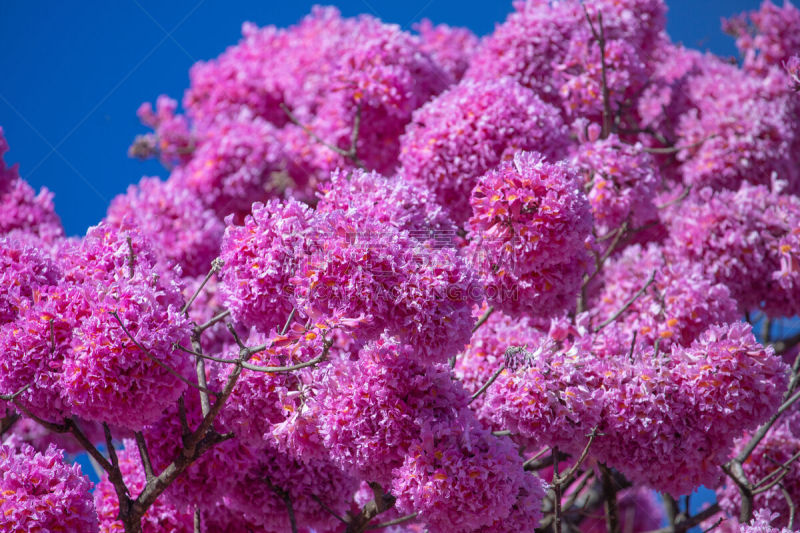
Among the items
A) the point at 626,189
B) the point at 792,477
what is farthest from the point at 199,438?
the point at 792,477

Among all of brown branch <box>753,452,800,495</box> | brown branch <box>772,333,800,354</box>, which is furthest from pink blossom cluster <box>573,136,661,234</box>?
brown branch <box>772,333,800,354</box>

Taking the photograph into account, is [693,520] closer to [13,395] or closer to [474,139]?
[474,139]

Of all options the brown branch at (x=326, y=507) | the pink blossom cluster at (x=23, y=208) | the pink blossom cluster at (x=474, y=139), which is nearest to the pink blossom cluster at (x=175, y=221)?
the pink blossom cluster at (x=23, y=208)

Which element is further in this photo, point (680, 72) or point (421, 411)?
point (680, 72)

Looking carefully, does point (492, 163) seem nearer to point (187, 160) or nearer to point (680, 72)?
point (680, 72)

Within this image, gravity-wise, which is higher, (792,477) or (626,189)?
(626,189)

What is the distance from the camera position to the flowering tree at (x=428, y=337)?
120 inches

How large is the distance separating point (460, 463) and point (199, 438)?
1037mm

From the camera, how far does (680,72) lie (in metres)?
6.56

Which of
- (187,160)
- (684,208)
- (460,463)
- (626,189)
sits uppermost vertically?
(187,160)

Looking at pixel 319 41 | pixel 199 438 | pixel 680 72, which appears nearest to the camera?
pixel 199 438

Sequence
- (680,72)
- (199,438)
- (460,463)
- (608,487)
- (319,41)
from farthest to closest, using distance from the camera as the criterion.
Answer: (319,41)
(680,72)
(608,487)
(199,438)
(460,463)

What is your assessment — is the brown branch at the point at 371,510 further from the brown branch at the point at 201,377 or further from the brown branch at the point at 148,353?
the brown branch at the point at 148,353

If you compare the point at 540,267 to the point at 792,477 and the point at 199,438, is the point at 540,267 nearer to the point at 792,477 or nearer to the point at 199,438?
the point at 199,438
